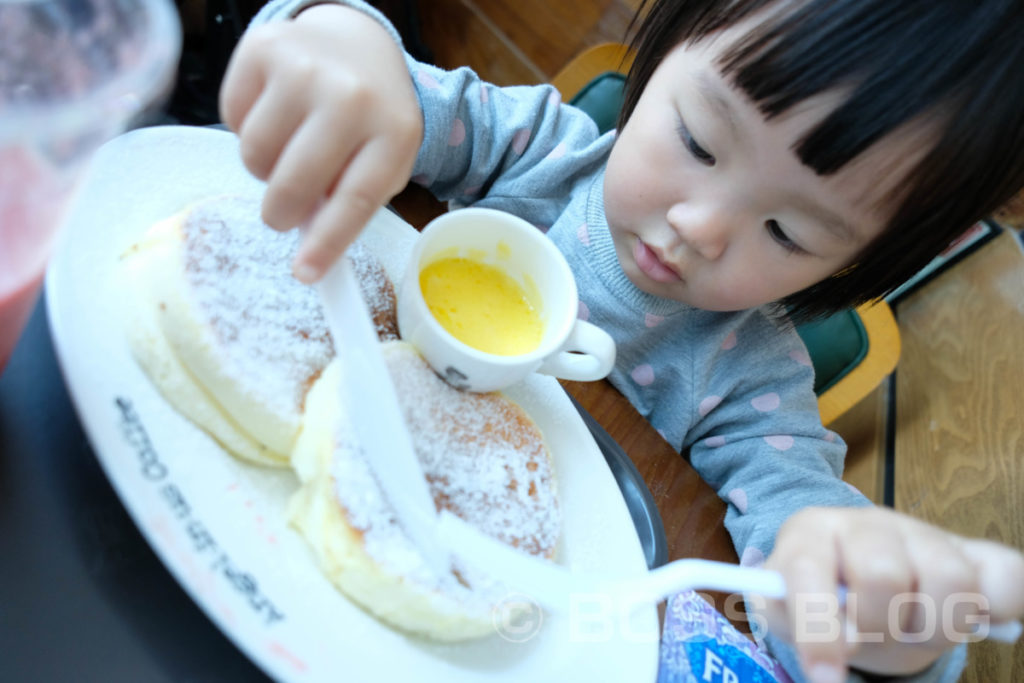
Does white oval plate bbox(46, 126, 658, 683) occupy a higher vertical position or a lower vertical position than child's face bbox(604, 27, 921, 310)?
lower

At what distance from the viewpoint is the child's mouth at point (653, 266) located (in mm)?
847

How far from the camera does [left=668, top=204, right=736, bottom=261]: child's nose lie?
0.72 m

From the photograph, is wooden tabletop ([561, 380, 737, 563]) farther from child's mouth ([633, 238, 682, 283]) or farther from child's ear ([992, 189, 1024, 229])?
child's ear ([992, 189, 1024, 229])

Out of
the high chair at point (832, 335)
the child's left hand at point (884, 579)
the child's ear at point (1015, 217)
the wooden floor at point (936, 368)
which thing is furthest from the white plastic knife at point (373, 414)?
the child's ear at point (1015, 217)

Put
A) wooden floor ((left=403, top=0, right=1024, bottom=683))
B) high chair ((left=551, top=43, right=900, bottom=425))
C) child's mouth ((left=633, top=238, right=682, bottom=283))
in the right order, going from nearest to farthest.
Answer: child's mouth ((left=633, top=238, right=682, bottom=283)) < high chair ((left=551, top=43, right=900, bottom=425)) < wooden floor ((left=403, top=0, right=1024, bottom=683))

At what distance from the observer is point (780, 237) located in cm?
76

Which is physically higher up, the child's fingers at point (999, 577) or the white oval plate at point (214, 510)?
the child's fingers at point (999, 577)

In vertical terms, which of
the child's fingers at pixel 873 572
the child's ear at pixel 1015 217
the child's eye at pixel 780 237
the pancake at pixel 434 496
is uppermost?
Answer: the child's eye at pixel 780 237

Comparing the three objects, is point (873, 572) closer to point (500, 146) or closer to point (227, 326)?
point (227, 326)

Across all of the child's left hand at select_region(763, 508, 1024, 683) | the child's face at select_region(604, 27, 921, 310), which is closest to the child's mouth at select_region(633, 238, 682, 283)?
the child's face at select_region(604, 27, 921, 310)

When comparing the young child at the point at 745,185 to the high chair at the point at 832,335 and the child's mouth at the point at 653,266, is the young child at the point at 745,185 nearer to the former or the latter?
the child's mouth at the point at 653,266

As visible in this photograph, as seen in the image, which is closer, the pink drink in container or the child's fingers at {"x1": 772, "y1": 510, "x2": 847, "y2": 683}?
the pink drink in container

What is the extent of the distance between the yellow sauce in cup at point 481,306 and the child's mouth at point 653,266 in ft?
0.69

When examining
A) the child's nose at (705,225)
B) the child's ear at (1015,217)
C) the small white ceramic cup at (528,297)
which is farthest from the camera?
the child's ear at (1015,217)
